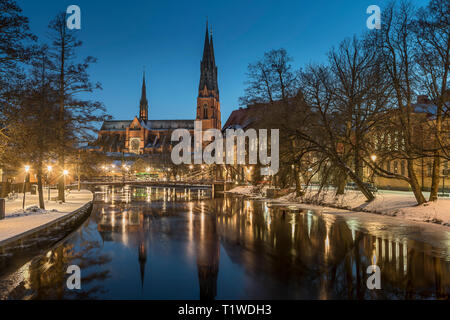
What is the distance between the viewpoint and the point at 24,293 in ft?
19.7

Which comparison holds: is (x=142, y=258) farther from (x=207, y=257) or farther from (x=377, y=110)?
(x=377, y=110)

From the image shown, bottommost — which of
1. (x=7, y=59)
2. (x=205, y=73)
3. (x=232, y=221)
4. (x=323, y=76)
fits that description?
(x=232, y=221)

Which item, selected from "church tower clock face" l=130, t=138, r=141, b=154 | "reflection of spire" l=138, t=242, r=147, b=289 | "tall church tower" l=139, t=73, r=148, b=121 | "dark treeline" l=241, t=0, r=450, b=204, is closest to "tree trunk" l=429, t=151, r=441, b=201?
"dark treeline" l=241, t=0, r=450, b=204

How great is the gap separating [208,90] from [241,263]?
104234mm

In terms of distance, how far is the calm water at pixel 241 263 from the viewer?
6.27 metres

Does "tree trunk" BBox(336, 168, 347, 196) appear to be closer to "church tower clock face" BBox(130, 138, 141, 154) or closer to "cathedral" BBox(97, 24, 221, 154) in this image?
"cathedral" BBox(97, 24, 221, 154)

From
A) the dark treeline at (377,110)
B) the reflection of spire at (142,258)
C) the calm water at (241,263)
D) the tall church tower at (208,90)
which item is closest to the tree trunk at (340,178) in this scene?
the dark treeline at (377,110)

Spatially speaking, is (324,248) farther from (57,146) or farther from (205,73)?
(205,73)

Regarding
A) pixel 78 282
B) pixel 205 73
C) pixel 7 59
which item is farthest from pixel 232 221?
pixel 205 73

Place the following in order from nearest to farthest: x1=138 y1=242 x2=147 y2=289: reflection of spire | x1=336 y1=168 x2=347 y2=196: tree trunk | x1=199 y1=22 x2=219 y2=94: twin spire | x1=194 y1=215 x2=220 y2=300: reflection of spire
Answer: x1=194 y1=215 x2=220 y2=300: reflection of spire < x1=138 y1=242 x2=147 y2=289: reflection of spire < x1=336 y1=168 x2=347 y2=196: tree trunk < x1=199 y1=22 x2=219 y2=94: twin spire

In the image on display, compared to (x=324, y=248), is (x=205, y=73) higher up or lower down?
higher up

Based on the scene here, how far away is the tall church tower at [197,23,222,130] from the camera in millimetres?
105438

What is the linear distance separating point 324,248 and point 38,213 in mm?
15374
